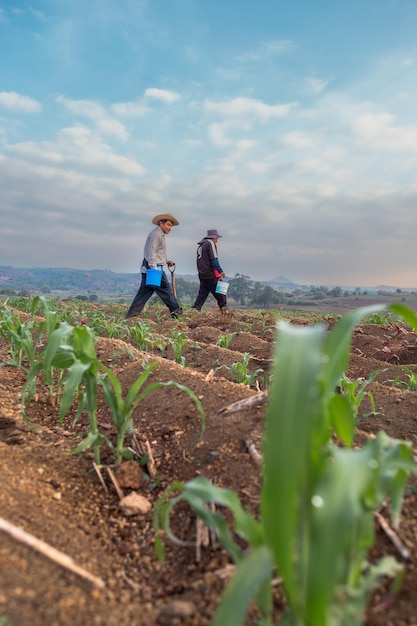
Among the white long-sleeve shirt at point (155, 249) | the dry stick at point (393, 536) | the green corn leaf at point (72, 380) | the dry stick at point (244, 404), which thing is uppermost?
the white long-sleeve shirt at point (155, 249)

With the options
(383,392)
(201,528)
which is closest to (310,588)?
(201,528)

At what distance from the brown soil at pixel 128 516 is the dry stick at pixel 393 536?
0.06 ft

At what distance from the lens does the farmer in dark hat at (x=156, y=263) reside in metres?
8.26

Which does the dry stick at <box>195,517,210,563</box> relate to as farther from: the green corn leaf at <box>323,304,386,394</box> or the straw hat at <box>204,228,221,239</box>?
the straw hat at <box>204,228,221,239</box>

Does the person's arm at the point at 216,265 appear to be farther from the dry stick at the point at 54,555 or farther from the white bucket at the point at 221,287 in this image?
the dry stick at the point at 54,555

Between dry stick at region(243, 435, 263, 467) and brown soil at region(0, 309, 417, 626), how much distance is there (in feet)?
0.07

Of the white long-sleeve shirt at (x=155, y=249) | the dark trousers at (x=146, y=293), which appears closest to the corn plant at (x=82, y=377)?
the dark trousers at (x=146, y=293)

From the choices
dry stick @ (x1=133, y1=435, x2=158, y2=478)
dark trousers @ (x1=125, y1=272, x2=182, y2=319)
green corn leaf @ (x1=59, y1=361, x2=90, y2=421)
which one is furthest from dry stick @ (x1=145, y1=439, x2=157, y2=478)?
dark trousers @ (x1=125, y1=272, x2=182, y2=319)

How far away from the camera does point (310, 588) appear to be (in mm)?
785

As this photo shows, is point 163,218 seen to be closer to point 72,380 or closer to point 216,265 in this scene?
point 216,265

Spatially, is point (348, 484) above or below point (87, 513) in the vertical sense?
above

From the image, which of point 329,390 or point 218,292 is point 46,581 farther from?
point 218,292

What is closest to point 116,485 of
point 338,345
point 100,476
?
point 100,476

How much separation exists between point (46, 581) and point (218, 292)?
8711mm
